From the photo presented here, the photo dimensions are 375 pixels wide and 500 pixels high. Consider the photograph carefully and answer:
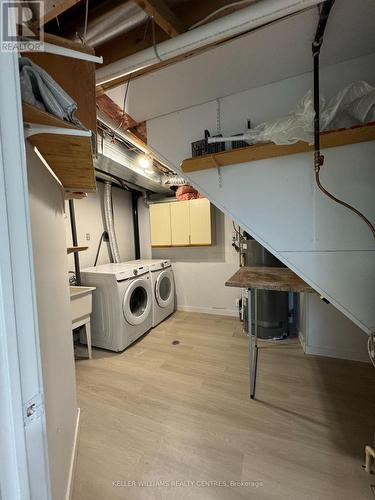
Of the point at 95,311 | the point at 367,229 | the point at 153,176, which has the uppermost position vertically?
the point at 153,176

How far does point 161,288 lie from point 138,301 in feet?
1.73

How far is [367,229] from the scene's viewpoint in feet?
4.12

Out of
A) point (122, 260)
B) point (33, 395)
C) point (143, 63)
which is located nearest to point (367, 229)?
point (143, 63)

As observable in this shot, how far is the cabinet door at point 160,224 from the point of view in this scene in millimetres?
3451

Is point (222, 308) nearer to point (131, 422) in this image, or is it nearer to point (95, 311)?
point (95, 311)

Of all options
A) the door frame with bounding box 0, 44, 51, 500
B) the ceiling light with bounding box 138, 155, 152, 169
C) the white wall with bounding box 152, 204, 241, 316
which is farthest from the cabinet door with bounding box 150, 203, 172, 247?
the door frame with bounding box 0, 44, 51, 500

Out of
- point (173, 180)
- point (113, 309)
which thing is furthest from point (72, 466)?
point (173, 180)

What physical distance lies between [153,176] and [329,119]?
2.23m

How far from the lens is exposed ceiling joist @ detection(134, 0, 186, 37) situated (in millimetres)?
952

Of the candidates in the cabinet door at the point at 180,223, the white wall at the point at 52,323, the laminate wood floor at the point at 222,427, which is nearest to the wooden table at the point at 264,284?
the laminate wood floor at the point at 222,427

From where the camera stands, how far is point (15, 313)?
18.2 inches

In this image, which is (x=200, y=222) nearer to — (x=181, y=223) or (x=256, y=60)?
(x=181, y=223)

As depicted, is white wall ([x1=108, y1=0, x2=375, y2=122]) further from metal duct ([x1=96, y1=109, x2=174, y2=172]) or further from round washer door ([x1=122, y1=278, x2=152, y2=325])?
round washer door ([x1=122, y1=278, x2=152, y2=325])

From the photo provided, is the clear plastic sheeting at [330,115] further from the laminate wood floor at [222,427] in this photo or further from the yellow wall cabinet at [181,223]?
the yellow wall cabinet at [181,223]
